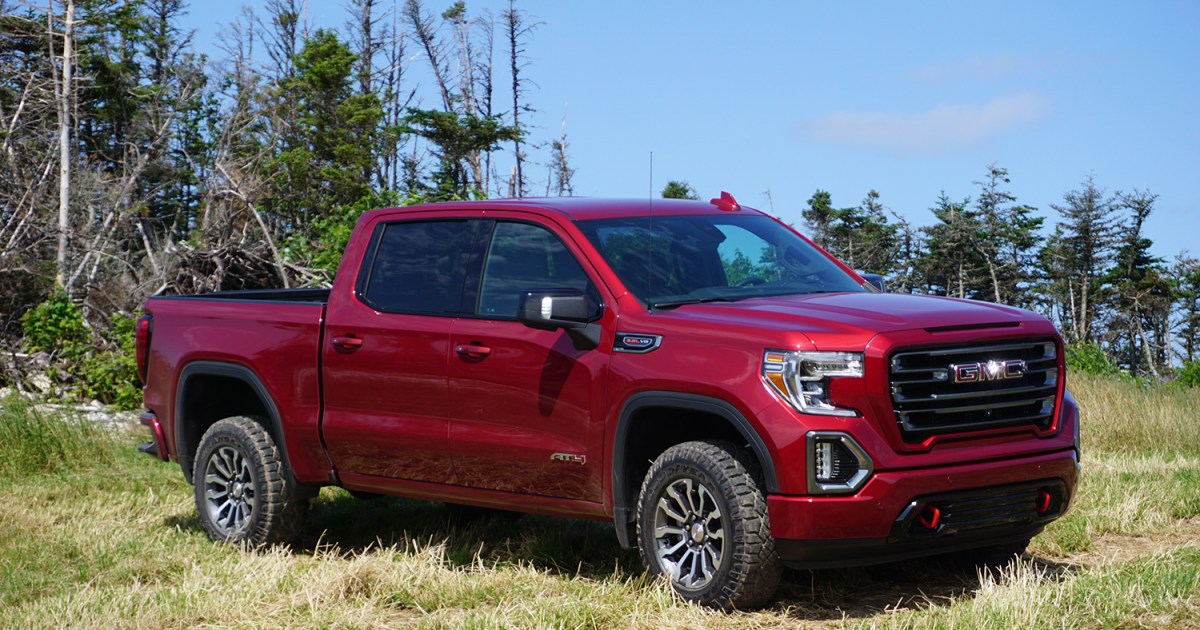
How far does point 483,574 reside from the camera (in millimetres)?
6531

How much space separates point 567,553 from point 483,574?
2.49ft

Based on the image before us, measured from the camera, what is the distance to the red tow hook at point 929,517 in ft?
18.1

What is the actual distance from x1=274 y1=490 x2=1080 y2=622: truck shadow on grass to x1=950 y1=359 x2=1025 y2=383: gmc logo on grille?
2.75 ft

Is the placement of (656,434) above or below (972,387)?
below

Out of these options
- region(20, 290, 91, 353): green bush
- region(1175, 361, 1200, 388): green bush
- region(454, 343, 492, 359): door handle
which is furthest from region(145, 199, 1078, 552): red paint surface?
region(1175, 361, 1200, 388): green bush

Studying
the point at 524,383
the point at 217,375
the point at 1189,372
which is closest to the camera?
the point at 524,383

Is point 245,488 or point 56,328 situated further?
point 56,328

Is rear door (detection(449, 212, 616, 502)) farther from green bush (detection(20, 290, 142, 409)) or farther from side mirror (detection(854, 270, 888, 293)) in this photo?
green bush (detection(20, 290, 142, 409))

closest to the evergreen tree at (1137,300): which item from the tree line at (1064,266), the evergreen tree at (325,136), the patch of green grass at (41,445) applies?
the tree line at (1064,266)

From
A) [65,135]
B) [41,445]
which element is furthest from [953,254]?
[41,445]

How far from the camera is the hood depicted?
5.43 meters

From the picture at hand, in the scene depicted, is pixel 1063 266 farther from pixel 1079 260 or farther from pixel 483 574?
pixel 483 574

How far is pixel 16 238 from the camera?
26.5 m

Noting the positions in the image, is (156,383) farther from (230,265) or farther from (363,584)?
(230,265)
